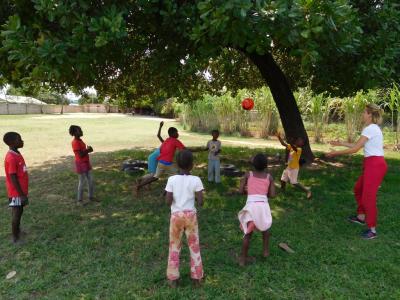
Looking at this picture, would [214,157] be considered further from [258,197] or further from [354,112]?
[354,112]

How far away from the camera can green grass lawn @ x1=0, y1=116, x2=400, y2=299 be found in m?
3.80

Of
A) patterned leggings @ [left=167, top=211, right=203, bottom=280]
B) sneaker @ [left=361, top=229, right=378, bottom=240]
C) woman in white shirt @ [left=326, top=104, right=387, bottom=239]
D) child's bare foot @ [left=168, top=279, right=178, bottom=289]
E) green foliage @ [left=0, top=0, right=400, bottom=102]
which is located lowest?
child's bare foot @ [left=168, top=279, right=178, bottom=289]

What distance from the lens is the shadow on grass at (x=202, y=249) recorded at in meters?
3.83

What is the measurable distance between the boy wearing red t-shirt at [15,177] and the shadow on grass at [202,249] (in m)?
0.56

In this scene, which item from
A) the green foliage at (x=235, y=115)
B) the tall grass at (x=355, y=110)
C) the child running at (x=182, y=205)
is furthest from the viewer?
the green foliage at (x=235, y=115)

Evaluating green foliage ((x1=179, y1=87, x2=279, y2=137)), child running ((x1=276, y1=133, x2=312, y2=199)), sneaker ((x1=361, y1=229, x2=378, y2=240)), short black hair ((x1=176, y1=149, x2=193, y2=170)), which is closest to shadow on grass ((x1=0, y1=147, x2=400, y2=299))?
sneaker ((x1=361, y1=229, x2=378, y2=240))

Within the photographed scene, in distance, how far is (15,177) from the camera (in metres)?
4.75

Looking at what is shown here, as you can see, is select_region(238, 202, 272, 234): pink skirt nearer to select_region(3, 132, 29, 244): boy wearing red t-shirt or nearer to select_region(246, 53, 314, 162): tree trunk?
select_region(3, 132, 29, 244): boy wearing red t-shirt

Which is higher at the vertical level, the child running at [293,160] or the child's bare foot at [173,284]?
the child running at [293,160]

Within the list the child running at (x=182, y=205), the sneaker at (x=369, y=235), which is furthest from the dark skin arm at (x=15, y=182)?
the sneaker at (x=369, y=235)

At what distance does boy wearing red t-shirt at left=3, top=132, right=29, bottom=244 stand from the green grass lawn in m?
0.56

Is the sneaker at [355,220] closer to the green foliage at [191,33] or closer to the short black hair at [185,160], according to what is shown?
the green foliage at [191,33]

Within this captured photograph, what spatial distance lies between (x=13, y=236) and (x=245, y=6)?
13.5ft

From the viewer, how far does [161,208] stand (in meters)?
6.38
